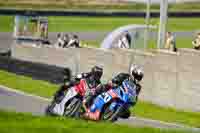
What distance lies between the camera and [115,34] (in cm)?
2625

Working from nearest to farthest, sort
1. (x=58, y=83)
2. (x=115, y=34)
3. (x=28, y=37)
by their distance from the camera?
(x=58, y=83) → (x=115, y=34) → (x=28, y=37)

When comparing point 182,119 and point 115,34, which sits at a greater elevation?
point 115,34

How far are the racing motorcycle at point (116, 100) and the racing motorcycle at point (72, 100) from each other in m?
0.46

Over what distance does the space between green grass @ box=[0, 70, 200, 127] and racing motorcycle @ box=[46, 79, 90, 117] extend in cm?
487

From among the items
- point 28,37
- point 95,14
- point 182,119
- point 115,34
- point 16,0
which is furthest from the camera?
point 16,0

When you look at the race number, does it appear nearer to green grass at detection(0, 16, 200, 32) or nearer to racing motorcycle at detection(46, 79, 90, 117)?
racing motorcycle at detection(46, 79, 90, 117)

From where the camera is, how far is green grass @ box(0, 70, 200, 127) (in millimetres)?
16938

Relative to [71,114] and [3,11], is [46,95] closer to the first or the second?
[71,114]

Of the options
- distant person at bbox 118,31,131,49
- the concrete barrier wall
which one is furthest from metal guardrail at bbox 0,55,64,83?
distant person at bbox 118,31,131,49

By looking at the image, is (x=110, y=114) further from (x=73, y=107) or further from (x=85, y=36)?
(x=85, y=36)

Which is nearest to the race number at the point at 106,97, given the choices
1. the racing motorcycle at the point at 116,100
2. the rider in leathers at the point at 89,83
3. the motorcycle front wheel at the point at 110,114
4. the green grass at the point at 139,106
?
the racing motorcycle at the point at 116,100

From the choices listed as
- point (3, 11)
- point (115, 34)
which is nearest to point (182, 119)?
point (115, 34)

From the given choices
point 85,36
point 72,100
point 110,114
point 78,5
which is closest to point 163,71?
point 72,100

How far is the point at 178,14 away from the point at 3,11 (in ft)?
44.3
